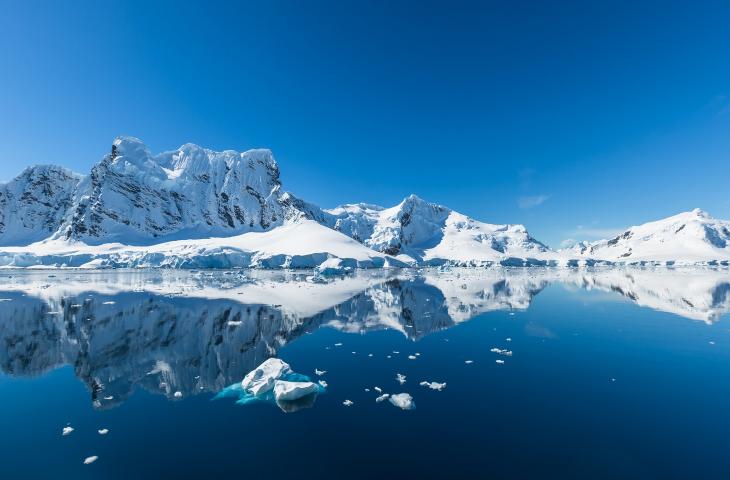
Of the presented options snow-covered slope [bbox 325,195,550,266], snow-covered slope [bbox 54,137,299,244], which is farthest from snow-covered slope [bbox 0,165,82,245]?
snow-covered slope [bbox 325,195,550,266]

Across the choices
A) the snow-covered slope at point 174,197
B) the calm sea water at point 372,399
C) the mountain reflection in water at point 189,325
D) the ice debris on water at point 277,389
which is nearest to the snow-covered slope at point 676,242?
the snow-covered slope at point 174,197

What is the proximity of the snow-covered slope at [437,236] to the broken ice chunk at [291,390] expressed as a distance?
99.8 meters

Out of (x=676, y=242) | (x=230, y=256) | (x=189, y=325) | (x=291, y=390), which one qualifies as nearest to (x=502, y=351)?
(x=291, y=390)

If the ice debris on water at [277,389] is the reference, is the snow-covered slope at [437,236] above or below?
above

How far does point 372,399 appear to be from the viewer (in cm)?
830

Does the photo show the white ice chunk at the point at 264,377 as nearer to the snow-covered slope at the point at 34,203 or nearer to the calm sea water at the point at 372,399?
the calm sea water at the point at 372,399

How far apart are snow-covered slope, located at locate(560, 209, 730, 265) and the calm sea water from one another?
133387 millimetres

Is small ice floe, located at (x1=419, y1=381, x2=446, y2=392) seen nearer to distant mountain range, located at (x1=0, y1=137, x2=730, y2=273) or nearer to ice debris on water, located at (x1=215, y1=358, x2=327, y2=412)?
ice debris on water, located at (x1=215, y1=358, x2=327, y2=412)

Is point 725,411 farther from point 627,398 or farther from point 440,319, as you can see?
point 440,319

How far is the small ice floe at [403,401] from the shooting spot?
25.5 ft

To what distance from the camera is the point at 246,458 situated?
592cm

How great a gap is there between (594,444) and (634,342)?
362 inches

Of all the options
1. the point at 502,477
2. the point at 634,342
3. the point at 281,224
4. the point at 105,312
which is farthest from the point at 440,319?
the point at 281,224

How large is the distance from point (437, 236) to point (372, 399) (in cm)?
14629
